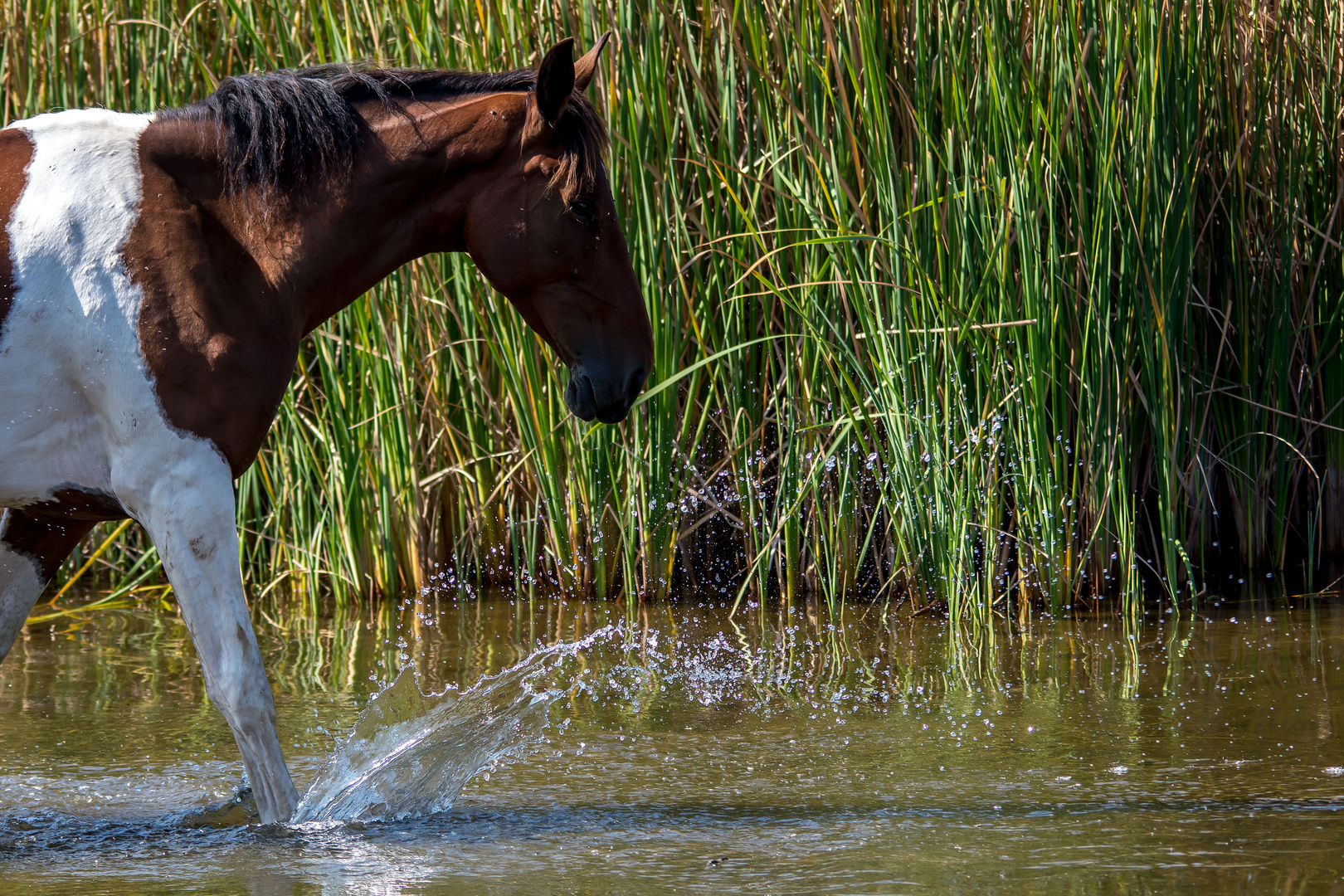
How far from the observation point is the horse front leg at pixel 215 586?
8.11 ft

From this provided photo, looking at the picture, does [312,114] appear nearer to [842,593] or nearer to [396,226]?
[396,226]

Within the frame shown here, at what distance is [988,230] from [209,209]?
2332 millimetres

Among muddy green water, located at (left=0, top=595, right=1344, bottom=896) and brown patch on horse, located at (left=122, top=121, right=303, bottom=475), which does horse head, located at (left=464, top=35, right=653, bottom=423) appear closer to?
brown patch on horse, located at (left=122, top=121, right=303, bottom=475)

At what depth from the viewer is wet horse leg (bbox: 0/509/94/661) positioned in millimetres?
2697

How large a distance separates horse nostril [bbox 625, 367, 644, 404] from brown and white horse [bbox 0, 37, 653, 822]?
0.01 m

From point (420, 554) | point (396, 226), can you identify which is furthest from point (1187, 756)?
point (420, 554)

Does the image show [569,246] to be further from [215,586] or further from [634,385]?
[215,586]

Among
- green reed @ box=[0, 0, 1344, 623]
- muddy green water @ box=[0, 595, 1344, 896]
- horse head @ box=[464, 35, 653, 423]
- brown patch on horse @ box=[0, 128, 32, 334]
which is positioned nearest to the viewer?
muddy green water @ box=[0, 595, 1344, 896]

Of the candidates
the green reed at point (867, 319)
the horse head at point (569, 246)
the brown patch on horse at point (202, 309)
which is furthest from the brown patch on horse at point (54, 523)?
the green reed at point (867, 319)

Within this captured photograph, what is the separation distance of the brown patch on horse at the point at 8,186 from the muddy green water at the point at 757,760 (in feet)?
3.30

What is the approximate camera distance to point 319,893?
2.20 metres

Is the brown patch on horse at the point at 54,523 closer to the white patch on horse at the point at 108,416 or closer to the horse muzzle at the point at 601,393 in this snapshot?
the white patch on horse at the point at 108,416

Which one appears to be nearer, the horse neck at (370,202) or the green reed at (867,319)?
the horse neck at (370,202)

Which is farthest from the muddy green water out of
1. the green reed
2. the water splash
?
the green reed
